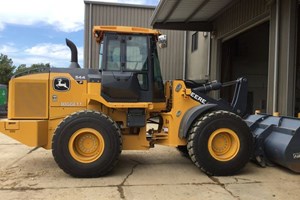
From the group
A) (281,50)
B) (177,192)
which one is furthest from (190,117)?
(281,50)

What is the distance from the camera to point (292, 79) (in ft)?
30.9

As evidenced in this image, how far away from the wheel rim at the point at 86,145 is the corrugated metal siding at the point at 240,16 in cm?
664

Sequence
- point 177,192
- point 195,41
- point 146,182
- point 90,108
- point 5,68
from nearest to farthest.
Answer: point 177,192, point 146,182, point 90,108, point 195,41, point 5,68

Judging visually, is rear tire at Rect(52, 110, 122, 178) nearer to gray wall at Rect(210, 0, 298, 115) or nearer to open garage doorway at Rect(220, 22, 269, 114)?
gray wall at Rect(210, 0, 298, 115)

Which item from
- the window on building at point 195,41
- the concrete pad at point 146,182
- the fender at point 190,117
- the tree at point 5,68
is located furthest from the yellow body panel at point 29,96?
the tree at point 5,68

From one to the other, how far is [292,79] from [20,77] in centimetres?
653

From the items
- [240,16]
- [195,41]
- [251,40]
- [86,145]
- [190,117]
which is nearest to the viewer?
[86,145]

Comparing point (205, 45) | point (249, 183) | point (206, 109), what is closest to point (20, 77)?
point (206, 109)

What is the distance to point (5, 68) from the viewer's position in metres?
51.4

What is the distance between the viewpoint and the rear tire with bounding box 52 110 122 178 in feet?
22.5

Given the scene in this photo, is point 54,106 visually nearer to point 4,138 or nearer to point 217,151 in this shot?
point 217,151

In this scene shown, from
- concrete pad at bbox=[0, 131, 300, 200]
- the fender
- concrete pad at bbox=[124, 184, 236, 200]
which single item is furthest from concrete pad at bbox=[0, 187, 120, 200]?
the fender

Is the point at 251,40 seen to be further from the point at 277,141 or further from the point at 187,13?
the point at 277,141

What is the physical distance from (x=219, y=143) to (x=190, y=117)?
0.78 metres
